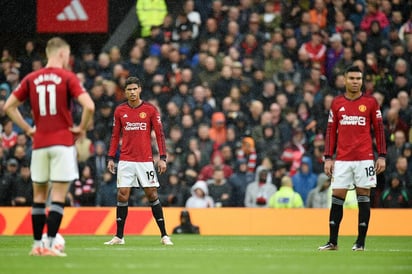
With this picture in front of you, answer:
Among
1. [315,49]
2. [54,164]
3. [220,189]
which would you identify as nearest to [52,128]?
[54,164]

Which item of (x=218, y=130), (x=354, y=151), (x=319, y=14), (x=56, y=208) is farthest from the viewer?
(x=319, y=14)

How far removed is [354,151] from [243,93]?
9.91m

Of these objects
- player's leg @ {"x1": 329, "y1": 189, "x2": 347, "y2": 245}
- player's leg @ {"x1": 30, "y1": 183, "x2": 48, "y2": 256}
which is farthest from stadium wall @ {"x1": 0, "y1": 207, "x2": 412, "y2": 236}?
player's leg @ {"x1": 30, "y1": 183, "x2": 48, "y2": 256}

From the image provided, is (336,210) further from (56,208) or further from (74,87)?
(74,87)

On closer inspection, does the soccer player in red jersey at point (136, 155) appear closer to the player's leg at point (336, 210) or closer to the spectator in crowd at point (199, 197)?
the player's leg at point (336, 210)

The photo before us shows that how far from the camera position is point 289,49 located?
82.3 ft

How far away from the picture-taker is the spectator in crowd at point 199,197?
71.6 ft

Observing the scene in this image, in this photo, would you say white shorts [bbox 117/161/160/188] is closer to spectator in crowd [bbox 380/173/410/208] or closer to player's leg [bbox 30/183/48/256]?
player's leg [bbox 30/183/48/256]

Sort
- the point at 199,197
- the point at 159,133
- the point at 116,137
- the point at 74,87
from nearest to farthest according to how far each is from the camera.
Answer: the point at 74,87 → the point at 159,133 → the point at 116,137 → the point at 199,197

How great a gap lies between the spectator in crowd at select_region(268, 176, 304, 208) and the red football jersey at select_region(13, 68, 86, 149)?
34.4 feet

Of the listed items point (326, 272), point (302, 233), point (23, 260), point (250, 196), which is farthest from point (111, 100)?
point (326, 272)

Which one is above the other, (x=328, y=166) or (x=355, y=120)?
(x=355, y=120)

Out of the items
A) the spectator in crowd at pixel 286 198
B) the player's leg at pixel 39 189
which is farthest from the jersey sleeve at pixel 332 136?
the spectator in crowd at pixel 286 198

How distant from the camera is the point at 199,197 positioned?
864 inches
